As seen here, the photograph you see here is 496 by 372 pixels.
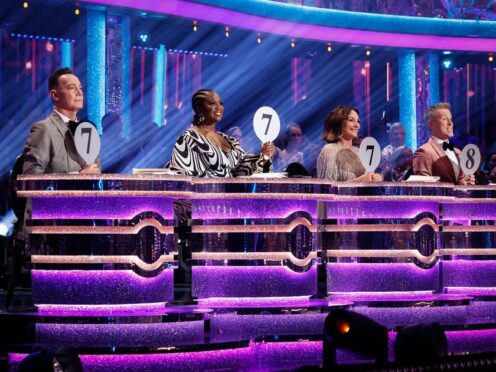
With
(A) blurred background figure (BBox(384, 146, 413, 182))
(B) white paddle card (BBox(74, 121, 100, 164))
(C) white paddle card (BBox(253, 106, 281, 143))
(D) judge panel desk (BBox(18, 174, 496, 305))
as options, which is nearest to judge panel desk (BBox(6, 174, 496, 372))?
(D) judge panel desk (BBox(18, 174, 496, 305))

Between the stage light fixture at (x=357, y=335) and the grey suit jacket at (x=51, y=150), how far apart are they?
2742 mm

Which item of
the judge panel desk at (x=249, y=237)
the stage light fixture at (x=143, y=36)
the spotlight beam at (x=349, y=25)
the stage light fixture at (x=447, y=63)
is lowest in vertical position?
the judge panel desk at (x=249, y=237)

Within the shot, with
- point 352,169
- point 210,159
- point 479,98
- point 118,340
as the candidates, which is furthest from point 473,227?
point 479,98

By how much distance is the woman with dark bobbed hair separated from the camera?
827 cm

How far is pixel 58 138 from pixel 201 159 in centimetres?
176

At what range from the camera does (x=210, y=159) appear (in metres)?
8.37

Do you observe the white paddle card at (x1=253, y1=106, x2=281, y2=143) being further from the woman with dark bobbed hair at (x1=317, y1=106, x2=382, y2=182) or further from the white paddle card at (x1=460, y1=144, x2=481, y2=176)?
the white paddle card at (x1=460, y1=144, x2=481, y2=176)

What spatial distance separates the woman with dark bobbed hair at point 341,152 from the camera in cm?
827

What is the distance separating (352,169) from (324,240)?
71 cm

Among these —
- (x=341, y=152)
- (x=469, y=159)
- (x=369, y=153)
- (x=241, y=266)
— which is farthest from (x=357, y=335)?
(x=469, y=159)

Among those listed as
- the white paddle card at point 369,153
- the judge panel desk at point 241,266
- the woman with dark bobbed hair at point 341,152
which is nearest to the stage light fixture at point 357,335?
the judge panel desk at point 241,266

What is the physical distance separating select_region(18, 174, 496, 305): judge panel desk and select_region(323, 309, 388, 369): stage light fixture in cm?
196

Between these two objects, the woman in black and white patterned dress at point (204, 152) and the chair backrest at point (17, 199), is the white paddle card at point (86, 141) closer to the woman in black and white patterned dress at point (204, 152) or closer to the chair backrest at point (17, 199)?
the chair backrest at point (17, 199)

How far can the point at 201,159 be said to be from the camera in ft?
27.4
